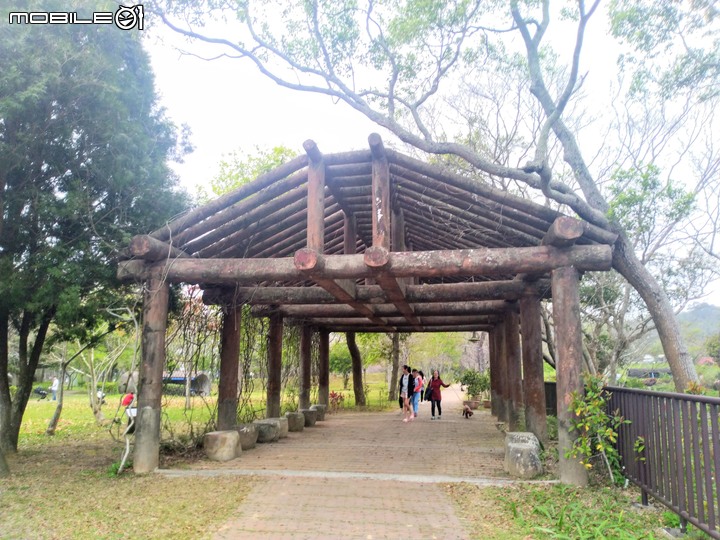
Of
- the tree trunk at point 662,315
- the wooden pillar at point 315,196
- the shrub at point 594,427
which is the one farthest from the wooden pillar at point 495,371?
the wooden pillar at point 315,196

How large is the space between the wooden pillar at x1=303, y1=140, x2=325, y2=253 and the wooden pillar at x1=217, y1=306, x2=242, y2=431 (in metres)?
3.41

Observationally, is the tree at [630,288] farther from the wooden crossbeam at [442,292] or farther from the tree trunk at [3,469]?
the tree trunk at [3,469]

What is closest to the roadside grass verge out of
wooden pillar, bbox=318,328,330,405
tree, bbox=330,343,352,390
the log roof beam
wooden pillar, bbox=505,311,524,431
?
the log roof beam

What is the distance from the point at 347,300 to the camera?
9297 millimetres

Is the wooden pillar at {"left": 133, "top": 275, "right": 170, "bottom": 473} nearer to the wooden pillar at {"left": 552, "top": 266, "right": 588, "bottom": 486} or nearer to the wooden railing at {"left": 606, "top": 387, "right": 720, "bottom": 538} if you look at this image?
the wooden pillar at {"left": 552, "top": 266, "right": 588, "bottom": 486}

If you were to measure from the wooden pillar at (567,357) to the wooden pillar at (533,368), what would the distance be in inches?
109

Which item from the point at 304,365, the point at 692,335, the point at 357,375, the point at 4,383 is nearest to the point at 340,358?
the point at 357,375

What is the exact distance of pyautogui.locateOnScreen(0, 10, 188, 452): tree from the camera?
7.12 m

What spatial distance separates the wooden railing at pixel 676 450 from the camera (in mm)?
4070

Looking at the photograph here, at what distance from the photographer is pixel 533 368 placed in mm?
9914

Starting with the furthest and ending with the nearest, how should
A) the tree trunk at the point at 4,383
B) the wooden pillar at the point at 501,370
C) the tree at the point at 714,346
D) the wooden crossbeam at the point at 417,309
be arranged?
the tree at the point at 714,346 → the wooden pillar at the point at 501,370 → the wooden crossbeam at the point at 417,309 → the tree trunk at the point at 4,383

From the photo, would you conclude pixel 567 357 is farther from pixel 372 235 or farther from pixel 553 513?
pixel 372 235

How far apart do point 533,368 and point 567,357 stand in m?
3.01

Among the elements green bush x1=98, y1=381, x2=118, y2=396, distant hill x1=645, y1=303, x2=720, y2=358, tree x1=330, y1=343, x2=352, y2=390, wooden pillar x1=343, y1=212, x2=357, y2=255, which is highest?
wooden pillar x1=343, y1=212, x2=357, y2=255
